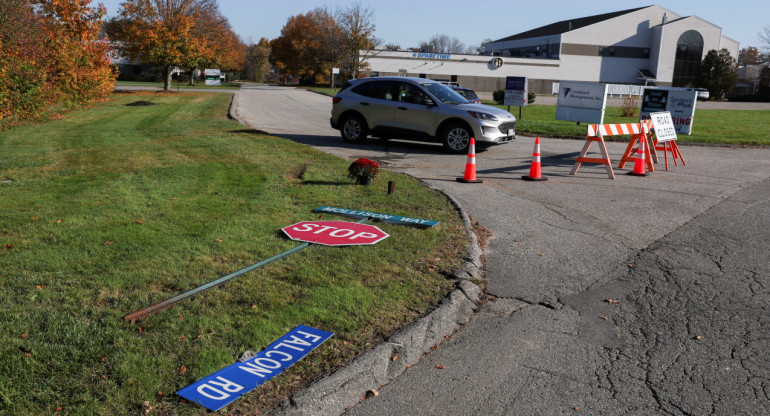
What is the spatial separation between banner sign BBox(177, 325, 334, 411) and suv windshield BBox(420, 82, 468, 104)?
11.0 metres

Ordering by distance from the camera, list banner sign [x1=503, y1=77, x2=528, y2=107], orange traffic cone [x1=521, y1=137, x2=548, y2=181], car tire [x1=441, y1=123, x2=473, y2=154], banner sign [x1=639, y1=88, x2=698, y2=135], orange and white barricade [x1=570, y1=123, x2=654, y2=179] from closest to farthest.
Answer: orange traffic cone [x1=521, y1=137, x2=548, y2=181]
orange and white barricade [x1=570, y1=123, x2=654, y2=179]
car tire [x1=441, y1=123, x2=473, y2=154]
banner sign [x1=639, y1=88, x2=698, y2=135]
banner sign [x1=503, y1=77, x2=528, y2=107]

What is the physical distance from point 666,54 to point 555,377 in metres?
81.6

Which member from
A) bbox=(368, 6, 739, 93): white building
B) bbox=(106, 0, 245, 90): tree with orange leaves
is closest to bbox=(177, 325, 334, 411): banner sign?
bbox=(106, 0, 245, 90): tree with orange leaves

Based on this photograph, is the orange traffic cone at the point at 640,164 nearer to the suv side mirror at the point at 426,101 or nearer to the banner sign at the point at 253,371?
the suv side mirror at the point at 426,101

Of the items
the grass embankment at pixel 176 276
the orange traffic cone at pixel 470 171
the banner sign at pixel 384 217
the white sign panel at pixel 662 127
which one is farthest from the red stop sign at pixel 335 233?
the white sign panel at pixel 662 127

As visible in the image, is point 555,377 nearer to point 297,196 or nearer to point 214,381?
point 214,381

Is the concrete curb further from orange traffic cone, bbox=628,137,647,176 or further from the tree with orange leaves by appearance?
the tree with orange leaves

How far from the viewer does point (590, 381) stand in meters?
3.71

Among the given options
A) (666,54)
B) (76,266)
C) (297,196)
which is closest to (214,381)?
(76,266)

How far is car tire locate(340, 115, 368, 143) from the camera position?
1554 cm

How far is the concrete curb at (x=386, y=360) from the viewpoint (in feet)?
10.7

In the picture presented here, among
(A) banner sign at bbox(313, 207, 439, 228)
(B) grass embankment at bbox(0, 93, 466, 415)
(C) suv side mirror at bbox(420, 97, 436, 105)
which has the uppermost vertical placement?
(C) suv side mirror at bbox(420, 97, 436, 105)

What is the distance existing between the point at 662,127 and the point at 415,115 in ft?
18.7

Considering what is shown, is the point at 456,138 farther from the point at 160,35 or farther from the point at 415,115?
the point at 160,35
